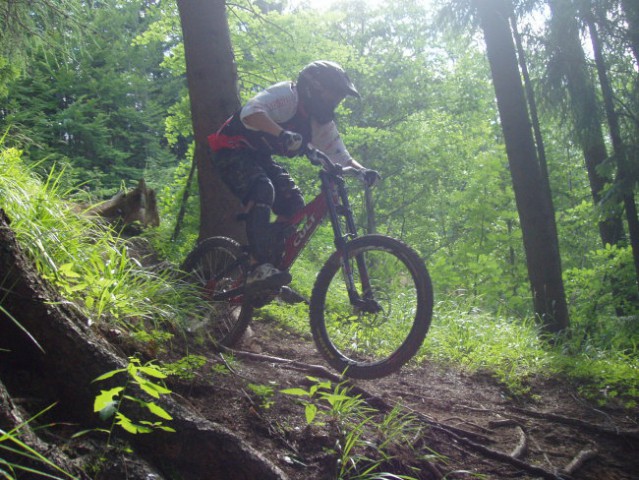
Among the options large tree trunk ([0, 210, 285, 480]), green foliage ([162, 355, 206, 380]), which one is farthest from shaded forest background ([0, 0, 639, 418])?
green foliage ([162, 355, 206, 380])

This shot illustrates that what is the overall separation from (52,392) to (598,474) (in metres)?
2.81

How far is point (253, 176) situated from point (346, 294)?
1.09 m

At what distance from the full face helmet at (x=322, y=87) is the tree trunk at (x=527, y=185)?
137 inches

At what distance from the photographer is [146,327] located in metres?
3.33

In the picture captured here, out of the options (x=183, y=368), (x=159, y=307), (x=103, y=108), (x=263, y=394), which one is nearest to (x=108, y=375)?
(x=183, y=368)

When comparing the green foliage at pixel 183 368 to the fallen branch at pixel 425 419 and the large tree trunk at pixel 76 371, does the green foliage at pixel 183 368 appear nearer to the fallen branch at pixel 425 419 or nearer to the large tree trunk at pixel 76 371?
the large tree trunk at pixel 76 371

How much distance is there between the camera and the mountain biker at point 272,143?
366 cm

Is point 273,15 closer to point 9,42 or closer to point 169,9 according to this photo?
point 169,9

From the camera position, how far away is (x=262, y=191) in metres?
3.79

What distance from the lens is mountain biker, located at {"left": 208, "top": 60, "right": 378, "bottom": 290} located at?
3664mm

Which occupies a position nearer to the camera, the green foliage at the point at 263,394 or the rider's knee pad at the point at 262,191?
the green foliage at the point at 263,394

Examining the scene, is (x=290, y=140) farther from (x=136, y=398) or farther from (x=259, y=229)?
(x=136, y=398)

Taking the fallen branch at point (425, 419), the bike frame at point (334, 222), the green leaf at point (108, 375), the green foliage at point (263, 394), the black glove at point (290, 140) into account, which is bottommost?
the fallen branch at point (425, 419)

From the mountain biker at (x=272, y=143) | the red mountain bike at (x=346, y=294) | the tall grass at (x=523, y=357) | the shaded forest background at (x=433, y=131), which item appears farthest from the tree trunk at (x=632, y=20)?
the red mountain bike at (x=346, y=294)
